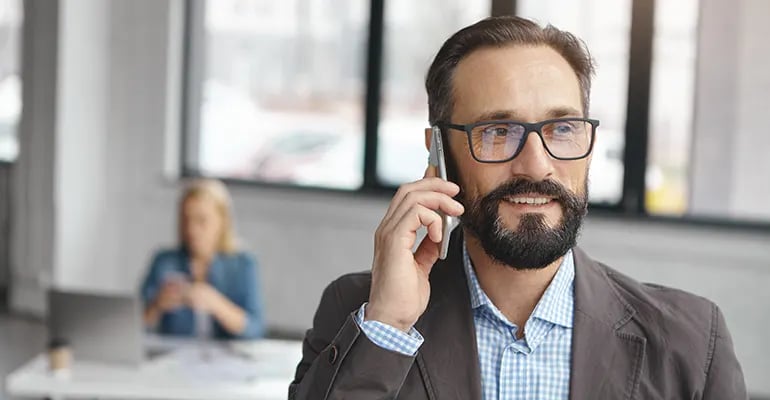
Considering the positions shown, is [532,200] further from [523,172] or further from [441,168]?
[441,168]

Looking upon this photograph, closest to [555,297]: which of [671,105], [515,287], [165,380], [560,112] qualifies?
[515,287]

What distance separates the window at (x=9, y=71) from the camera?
26.6 ft

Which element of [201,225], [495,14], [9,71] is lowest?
[201,225]

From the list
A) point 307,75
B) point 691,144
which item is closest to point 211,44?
point 307,75

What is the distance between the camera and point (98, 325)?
376cm

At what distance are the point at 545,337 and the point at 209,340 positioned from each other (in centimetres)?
277

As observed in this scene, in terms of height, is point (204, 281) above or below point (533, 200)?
below

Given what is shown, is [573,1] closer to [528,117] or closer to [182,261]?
[182,261]

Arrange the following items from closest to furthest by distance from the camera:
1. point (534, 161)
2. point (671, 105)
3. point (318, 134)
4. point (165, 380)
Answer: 1. point (534, 161)
2. point (165, 380)
3. point (671, 105)
4. point (318, 134)

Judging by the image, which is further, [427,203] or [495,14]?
[495,14]

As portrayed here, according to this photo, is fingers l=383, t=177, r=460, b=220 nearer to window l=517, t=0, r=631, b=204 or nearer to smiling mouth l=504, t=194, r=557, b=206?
smiling mouth l=504, t=194, r=557, b=206

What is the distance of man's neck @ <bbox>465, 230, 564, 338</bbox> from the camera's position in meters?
1.67

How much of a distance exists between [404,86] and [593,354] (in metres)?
5.37

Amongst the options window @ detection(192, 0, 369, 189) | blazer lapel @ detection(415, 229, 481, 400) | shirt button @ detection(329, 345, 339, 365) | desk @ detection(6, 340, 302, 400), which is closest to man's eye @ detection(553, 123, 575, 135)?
blazer lapel @ detection(415, 229, 481, 400)
